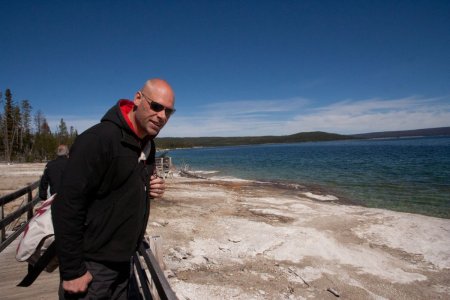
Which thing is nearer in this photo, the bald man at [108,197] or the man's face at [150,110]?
the bald man at [108,197]

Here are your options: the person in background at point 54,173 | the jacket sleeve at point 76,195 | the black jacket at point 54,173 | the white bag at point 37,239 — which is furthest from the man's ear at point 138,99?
the black jacket at point 54,173

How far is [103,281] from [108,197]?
2.43ft

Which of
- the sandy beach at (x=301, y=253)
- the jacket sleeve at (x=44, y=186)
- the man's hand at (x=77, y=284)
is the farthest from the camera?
the sandy beach at (x=301, y=253)

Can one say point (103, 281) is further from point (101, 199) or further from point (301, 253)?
point (301, 253)

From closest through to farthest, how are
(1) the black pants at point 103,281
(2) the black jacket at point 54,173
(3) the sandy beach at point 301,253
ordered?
(1) the black pants at point 103,281 → (2) the black jacket at point 54,173 → (3) the sandy beach at point 301,253

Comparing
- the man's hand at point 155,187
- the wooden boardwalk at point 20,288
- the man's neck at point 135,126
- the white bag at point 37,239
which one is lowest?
the wooden boardwalk at point 20,288

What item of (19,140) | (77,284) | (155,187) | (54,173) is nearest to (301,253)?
(54,173)

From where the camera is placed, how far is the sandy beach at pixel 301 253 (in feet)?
25.2

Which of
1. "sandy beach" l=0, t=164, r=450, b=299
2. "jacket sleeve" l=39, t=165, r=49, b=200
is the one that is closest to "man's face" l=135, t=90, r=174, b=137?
"sandy beach" l=0, t=164, r=450, b=299

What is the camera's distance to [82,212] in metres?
2.07

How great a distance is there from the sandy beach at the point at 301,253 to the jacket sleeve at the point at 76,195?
18.1ft

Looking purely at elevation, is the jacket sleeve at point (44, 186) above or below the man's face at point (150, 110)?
below

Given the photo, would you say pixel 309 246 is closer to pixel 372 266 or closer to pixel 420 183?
pixel 372 266

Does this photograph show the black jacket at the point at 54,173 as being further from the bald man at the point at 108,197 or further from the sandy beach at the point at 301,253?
the bald man at the point at 108,197
